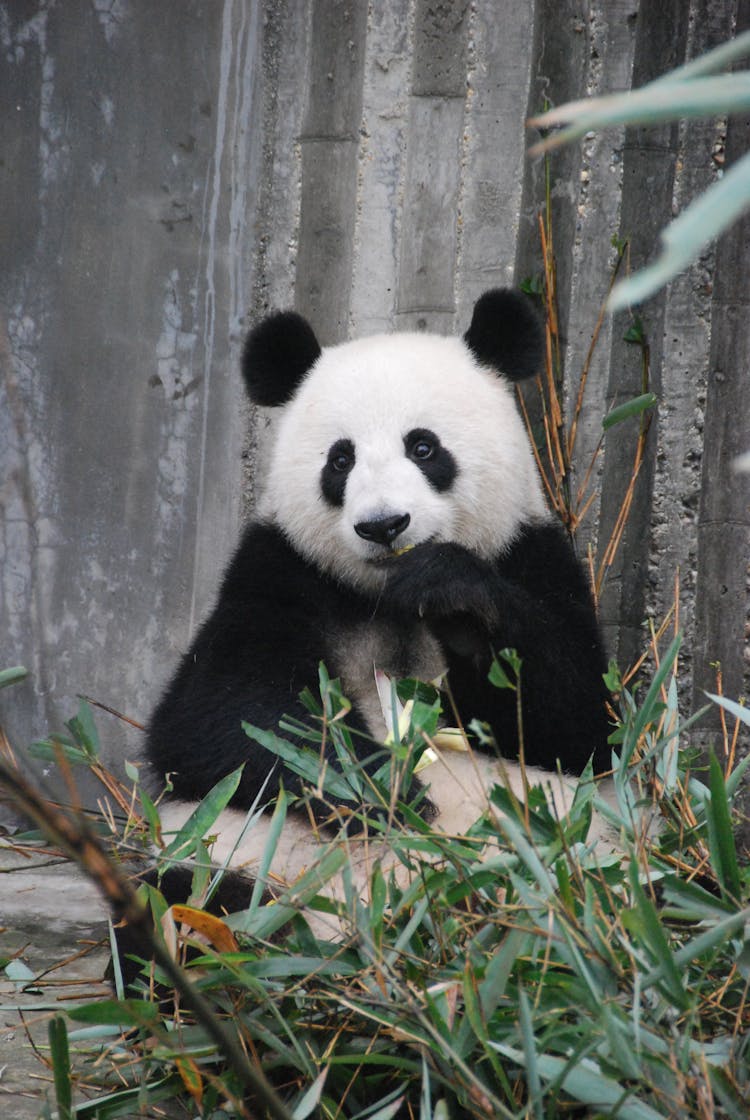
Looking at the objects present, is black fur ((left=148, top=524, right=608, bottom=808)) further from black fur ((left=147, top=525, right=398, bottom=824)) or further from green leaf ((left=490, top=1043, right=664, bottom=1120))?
green leaf ((left=490, top=1043, right=664, bottom=1120))

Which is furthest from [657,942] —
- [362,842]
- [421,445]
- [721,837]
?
[421,445]

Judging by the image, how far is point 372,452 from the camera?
7.98ft

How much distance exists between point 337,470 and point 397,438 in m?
0.15

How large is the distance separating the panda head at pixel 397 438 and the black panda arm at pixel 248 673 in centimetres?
8

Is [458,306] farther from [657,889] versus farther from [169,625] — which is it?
[657,889]

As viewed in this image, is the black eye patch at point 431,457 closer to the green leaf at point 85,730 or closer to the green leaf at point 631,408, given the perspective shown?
the green leaf at point 631,408

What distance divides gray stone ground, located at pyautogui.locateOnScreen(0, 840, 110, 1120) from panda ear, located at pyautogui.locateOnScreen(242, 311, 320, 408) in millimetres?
1087

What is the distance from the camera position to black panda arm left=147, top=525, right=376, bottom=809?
7.63ft

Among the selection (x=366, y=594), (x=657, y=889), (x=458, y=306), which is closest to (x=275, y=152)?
(x=458, y=306)

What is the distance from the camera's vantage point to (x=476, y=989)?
1460mm

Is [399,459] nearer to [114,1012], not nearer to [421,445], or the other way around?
[421,445]

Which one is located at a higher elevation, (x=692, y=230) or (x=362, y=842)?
(x=692, y=230)

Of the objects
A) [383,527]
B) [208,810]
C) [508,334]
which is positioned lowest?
[208,810]

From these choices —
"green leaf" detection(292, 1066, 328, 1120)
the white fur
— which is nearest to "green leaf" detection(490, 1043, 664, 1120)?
"green leaf" detection(292, 1066, 328, 1120)
